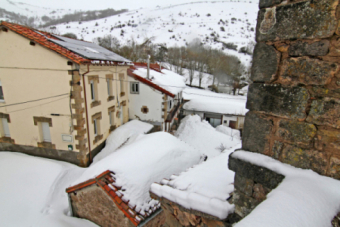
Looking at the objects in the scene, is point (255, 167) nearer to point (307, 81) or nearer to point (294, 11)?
point (307, 81)

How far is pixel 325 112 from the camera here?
141cm

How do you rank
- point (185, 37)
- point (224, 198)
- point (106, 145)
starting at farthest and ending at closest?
point (185, 37)
point (106, 145)
point (224, 198)

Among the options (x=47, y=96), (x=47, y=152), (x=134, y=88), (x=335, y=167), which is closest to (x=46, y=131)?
(x=47, y=152)

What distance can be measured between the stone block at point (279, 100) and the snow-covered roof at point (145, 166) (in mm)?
4591

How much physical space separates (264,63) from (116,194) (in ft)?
16.2

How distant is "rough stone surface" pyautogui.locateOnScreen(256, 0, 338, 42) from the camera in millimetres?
1340

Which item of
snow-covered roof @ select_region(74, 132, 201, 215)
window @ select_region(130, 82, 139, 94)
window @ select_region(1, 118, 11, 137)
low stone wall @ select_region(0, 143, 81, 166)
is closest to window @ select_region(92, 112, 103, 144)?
low stone wall @ select_region(0, 143, 81, 166)

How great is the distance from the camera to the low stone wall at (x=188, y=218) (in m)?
1.93

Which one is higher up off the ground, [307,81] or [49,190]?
[307,81]

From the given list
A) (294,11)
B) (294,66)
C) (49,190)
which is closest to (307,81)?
(294,66)

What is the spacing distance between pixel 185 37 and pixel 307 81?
180ft

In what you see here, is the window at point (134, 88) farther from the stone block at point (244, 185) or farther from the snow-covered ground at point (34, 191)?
the stone block at point (244, 185)

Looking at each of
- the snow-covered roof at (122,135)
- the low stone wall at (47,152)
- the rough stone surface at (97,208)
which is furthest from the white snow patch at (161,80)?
the rough stone surface at (97,208)

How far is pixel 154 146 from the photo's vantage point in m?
6.92
